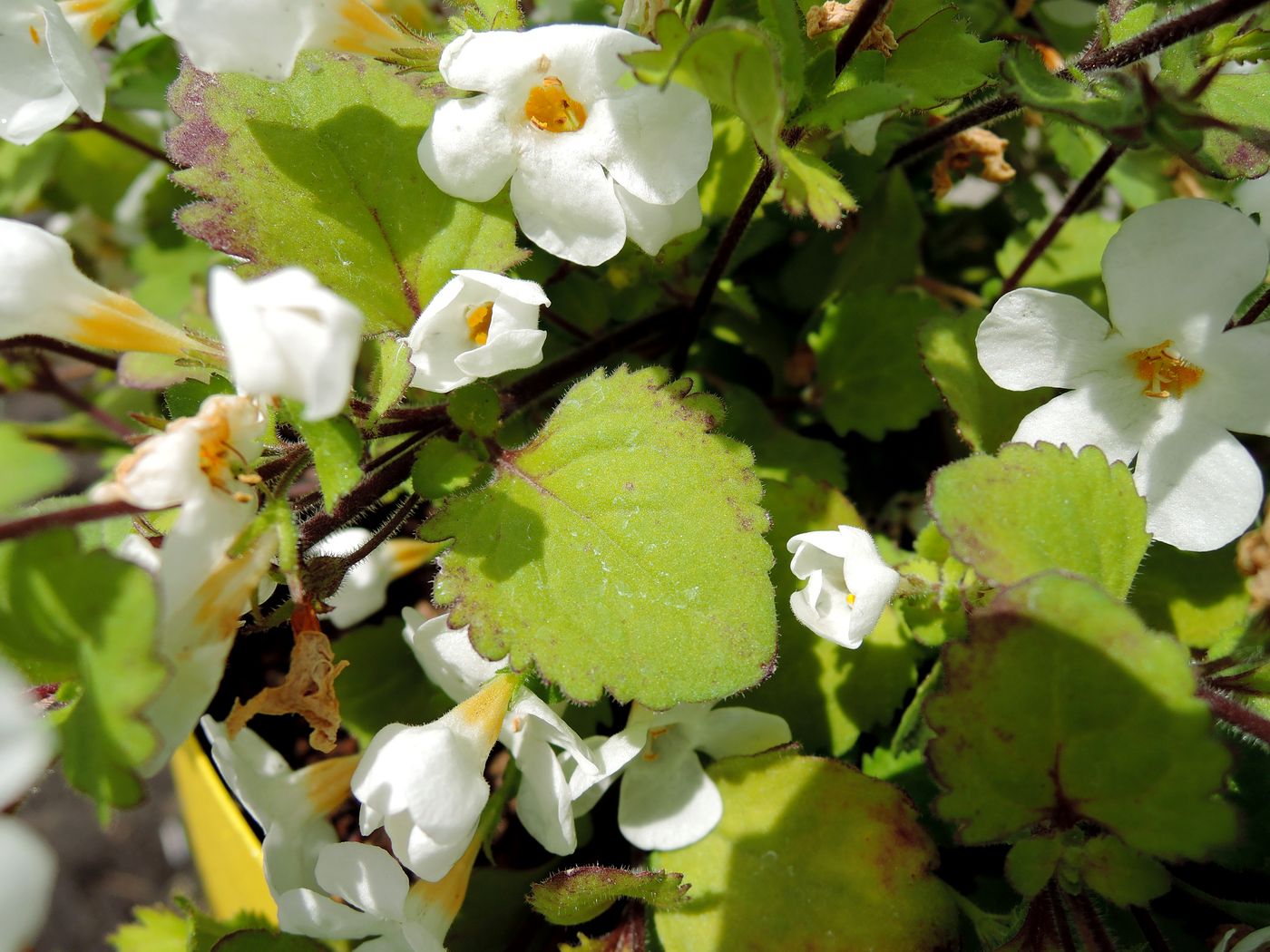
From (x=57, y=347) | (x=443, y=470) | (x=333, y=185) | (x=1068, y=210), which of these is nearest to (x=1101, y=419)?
(x=1068, y=210)

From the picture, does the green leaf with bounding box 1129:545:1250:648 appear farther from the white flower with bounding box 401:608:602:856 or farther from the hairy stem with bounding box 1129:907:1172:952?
the white flower with bounding box 401:608:602:856

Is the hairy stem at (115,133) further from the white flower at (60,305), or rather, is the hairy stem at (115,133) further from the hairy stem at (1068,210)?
the hairy stem at (1068,210)

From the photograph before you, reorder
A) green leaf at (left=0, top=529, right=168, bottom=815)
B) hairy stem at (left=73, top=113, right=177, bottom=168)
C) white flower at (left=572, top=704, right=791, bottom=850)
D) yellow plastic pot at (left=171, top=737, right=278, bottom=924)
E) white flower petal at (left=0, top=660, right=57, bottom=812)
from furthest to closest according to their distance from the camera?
hairy stem at (left=73, top=113, right=177, bottom=168) < yellow plastic pot at (left=171, top=737, right=278, bottom=924) < white flower at (left=572, top=704, right=791, bottom=850) < green leaf at (left=0, top=529, right=168, bottom=815) < white flower petal at (left=0, top=660, right=57, bottom=812)

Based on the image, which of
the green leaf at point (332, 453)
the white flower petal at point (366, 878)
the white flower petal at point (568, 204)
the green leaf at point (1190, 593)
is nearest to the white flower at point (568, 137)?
the white flower petal at point (568, 204)

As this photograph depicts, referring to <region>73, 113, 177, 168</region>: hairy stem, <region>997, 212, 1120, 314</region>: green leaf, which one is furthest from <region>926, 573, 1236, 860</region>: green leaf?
<region>73, 113, 177, 168</region>: hairy stem

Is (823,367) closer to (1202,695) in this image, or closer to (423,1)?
(1202,695)

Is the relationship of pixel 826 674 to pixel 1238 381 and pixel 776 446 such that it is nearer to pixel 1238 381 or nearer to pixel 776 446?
pixel 776 446
